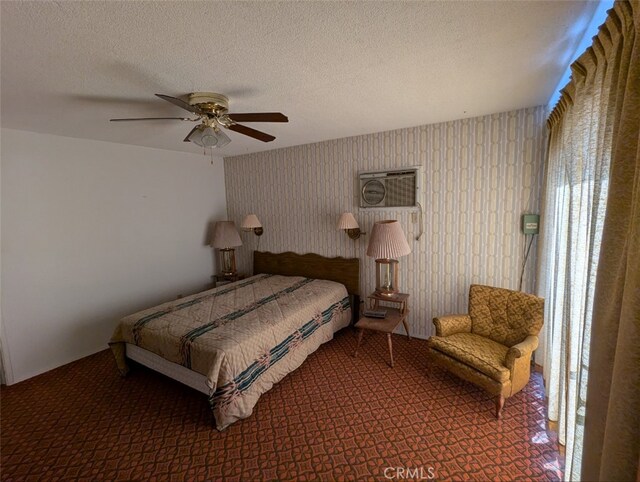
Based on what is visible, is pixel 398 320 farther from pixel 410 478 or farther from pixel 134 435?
pixel 134 435

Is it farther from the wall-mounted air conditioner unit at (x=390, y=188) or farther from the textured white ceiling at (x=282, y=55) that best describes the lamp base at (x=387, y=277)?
the textured white ceiling at (x=282, y=55)

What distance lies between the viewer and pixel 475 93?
Result: 7.18ft

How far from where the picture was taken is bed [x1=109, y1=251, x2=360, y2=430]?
2047mm

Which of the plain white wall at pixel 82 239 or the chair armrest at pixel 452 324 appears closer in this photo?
the chair armrest at pixel 452 324

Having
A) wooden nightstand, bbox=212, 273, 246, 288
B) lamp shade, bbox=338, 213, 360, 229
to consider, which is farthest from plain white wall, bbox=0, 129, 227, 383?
lamp shade, bbox=338, 213, 360, 229

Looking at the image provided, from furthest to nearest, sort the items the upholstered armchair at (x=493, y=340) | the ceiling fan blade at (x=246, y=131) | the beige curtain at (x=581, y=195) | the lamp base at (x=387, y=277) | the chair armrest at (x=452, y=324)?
1. the lamp base at (x=387, y=277)
2. the chair armrest at (x=452, y=324)
3. the ceiling fan blade at (x=246, y=131)
4. the upholstered armchair at (x=493, y=340)
5. the beige curtain at (x=581, y=195)

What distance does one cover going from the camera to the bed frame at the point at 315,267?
3.61 metres

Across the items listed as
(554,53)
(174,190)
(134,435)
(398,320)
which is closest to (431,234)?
(398,320)

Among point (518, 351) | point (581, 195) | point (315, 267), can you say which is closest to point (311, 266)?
point (315, 267)

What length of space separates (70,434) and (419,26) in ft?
11.5

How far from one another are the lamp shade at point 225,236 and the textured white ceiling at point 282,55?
6.38 feet

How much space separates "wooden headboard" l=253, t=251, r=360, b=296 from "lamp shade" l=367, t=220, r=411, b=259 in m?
0.71

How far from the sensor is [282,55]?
5.10ft

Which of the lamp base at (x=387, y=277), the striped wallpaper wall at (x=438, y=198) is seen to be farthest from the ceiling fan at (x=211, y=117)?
the lamp base at (x=387, y=277)
